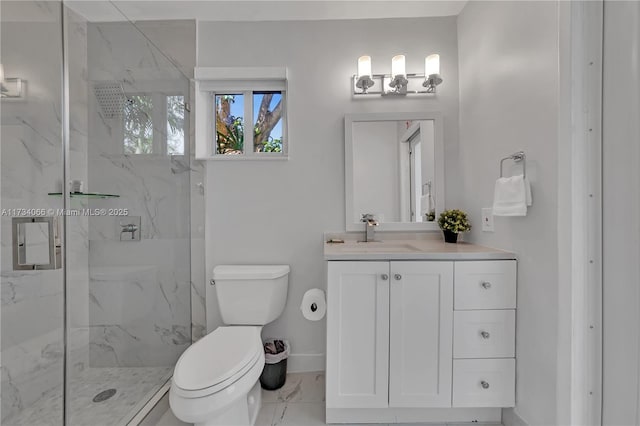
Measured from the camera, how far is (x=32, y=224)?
1204 millimetres

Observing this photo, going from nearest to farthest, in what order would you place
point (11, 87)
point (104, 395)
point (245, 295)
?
point (11, 87), point (104, 395), point (245, 295)

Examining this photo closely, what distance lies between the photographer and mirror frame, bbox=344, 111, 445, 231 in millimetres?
1791

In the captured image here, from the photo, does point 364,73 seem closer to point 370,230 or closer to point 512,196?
point 370,230

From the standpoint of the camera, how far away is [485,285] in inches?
50.3

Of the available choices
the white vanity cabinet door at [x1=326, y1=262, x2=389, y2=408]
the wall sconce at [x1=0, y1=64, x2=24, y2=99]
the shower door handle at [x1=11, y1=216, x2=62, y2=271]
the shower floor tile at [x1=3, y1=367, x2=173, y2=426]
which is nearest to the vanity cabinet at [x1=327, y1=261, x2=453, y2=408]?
the white vanity cabinet door at [x1=326, y1=262, x2=389, y2=408]

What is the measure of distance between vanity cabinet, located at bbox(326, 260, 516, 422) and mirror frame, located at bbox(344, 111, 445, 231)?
552 mm

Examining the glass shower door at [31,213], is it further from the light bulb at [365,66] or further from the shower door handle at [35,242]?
the light bulb at [365,66]

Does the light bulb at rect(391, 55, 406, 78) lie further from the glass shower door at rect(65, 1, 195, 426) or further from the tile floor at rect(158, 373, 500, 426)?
the tile floor at rect(158, 373, 500, 426)

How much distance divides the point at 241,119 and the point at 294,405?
1.84m

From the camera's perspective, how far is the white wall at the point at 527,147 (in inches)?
42.4

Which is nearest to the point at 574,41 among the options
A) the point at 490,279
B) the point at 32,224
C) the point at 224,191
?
the point at 490,279

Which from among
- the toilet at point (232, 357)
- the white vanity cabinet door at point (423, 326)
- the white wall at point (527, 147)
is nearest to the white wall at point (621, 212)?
the white wall at point (527, 147)

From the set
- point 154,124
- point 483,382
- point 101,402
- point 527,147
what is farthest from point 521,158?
point 101,402

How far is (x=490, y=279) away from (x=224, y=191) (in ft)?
5.34
